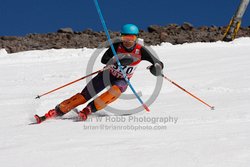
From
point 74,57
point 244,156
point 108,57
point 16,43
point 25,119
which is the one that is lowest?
point 244,156

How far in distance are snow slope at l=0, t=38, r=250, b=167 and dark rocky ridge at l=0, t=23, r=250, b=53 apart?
30.0 ft

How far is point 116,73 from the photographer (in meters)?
6.04

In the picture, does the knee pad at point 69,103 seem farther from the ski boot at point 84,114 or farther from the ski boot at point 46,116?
the ski boot at point 84,114

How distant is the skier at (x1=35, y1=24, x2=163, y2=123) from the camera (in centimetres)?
583

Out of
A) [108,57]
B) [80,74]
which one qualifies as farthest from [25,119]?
[80,74]

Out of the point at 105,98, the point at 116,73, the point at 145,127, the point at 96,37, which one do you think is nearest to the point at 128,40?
the point at 116,73

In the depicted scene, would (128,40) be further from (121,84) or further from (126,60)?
(121,84)

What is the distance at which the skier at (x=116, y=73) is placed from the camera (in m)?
5.83

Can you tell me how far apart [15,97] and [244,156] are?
21.4ft

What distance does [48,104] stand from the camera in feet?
25.2

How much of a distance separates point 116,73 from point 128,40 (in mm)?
508

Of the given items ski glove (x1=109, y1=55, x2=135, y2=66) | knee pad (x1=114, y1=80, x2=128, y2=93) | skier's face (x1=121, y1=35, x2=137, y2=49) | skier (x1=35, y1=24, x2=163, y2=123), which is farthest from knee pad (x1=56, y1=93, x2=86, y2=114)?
skier's face (x1=121, y1=35, x2=137, y2=49)

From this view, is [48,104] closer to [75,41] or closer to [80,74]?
[80,74]

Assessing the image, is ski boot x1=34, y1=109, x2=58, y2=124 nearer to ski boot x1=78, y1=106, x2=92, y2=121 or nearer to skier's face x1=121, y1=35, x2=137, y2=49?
ski boot x1=78, y1=106, x2=92, y2=121
